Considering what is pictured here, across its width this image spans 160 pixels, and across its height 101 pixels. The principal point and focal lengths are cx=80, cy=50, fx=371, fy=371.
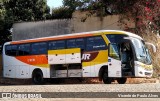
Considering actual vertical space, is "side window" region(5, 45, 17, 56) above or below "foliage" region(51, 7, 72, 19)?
below

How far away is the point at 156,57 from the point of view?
25719 mm

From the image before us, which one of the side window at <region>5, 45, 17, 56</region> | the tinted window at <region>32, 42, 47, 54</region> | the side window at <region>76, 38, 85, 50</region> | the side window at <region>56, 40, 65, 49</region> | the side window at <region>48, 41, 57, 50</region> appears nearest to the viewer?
the side window at <region>76, 38, 85, 50</region>

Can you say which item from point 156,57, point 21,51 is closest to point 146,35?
point 156,57

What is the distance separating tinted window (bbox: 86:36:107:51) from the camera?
70.1 ft

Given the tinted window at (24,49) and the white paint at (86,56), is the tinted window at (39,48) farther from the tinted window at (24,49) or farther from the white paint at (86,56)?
the white paint at (86,56)

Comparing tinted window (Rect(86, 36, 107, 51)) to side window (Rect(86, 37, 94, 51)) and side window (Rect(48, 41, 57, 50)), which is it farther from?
side window (Rect(48, 41, 57, 50))

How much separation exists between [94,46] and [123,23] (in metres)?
5.58

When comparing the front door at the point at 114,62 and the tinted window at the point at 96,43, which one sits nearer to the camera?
the front door at the point at 114,62

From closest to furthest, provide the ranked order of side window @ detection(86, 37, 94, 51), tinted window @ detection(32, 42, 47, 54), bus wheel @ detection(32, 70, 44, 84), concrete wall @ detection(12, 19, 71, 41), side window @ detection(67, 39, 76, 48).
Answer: side window @ detection(86, 37, 94, 51), side window @ detection(67, 39, 76, 48), tinted window @ detection(32, 42, 47, 54), bus wheel @ detection(32, 70, 44, 84), concrete wall @ detection(12, 19, 71, 41)

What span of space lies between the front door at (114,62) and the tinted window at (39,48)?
17.2 feet

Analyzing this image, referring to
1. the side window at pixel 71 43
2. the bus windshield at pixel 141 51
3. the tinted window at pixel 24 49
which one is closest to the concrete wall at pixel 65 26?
the tinted window at pixel 24 49

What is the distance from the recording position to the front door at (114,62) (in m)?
20.7

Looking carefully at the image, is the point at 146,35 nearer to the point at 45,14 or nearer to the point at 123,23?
the point at 123,23

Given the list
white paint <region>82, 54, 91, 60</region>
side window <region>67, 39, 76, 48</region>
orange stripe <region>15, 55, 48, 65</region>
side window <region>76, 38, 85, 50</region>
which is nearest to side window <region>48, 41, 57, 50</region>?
orange stripe <region>15, 55, 48, 65</region>
